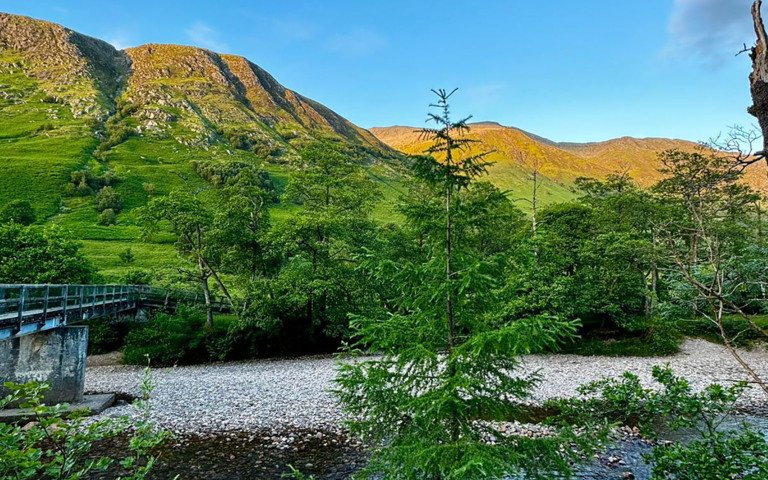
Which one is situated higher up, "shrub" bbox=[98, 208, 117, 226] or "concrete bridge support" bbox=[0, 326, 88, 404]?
"shrub" bbox=[98, 208, 117, 226]

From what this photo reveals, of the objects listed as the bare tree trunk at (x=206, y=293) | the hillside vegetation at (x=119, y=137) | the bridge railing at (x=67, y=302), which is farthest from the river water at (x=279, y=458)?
the hillside vegetation at (x=119, y=137)

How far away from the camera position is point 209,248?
31625 mm

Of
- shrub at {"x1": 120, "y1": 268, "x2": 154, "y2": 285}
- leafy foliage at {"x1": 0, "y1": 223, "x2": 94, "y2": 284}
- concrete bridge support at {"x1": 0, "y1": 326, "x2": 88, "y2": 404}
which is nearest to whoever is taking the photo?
concrete bridge support at {"x1": 0, "y1": 326, "x2": 88, "y2": 404}

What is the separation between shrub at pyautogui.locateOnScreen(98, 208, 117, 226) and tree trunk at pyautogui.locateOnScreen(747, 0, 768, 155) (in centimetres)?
8508

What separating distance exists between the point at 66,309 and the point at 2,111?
153931mm

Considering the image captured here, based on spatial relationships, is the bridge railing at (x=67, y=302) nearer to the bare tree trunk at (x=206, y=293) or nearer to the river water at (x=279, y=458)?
the bare tree trunk at (x=206, y=293)

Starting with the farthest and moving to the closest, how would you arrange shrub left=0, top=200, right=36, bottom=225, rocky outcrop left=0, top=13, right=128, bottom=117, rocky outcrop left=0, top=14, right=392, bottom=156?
rocky outcrop left=0, top=13, right=128, bottom=117, rocky outcrop left=0, top=14, right=392, bottom=156, shrub left=0, top=200, right=36, bottom=225

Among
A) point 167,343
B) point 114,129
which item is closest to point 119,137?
point 114,129

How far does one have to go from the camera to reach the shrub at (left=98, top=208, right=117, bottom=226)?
72375 millimetres

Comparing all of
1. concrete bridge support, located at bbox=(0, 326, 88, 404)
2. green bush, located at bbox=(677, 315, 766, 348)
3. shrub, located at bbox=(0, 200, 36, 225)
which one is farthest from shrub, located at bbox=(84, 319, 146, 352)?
shrub, located at bbox=(0, 200, 36, 225)

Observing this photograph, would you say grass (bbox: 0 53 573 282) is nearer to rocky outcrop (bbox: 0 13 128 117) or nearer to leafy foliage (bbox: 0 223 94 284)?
rocky outcrop (bbox: 0 13 128 117)

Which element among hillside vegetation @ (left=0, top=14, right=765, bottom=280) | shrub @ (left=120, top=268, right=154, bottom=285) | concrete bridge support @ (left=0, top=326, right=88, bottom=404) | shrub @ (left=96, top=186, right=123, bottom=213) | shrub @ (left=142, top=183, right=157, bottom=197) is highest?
hillside vegetation @ (left=0, top=14, right=765, bottom=280)

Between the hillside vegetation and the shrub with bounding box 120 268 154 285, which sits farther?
the hillside vegetation

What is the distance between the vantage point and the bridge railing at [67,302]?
15.5 meters
